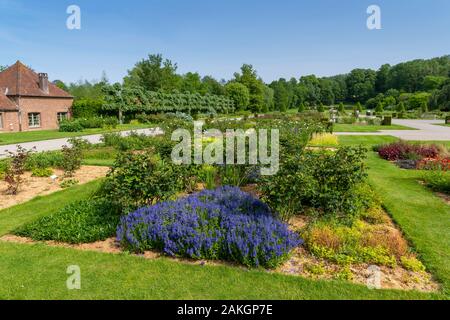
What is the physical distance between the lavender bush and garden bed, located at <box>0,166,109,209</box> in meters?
3.96

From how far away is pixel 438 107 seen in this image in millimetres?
57531

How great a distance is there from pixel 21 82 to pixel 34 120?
11.1 ft

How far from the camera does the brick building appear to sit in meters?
26.0

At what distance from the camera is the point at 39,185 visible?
841 centimetres

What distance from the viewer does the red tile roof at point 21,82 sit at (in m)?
27.2

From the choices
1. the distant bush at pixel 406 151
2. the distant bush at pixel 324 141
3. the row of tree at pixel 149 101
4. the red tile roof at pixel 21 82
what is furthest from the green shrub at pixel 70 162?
the row of tree at pixel 149 101

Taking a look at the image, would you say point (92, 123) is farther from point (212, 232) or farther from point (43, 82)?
point (212, 232)

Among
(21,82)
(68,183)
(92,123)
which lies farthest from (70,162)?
(21,82)

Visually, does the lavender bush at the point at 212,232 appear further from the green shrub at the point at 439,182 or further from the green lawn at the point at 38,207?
the green shrub at the point at 439,182

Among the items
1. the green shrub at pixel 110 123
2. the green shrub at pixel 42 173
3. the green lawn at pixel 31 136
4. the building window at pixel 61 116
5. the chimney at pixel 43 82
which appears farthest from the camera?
the building window at pixel 61 116

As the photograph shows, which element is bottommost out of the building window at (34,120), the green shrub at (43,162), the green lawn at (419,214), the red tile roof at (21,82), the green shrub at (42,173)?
the green lawn at (419,214)

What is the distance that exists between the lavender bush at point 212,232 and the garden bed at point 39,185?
3.96 meters
